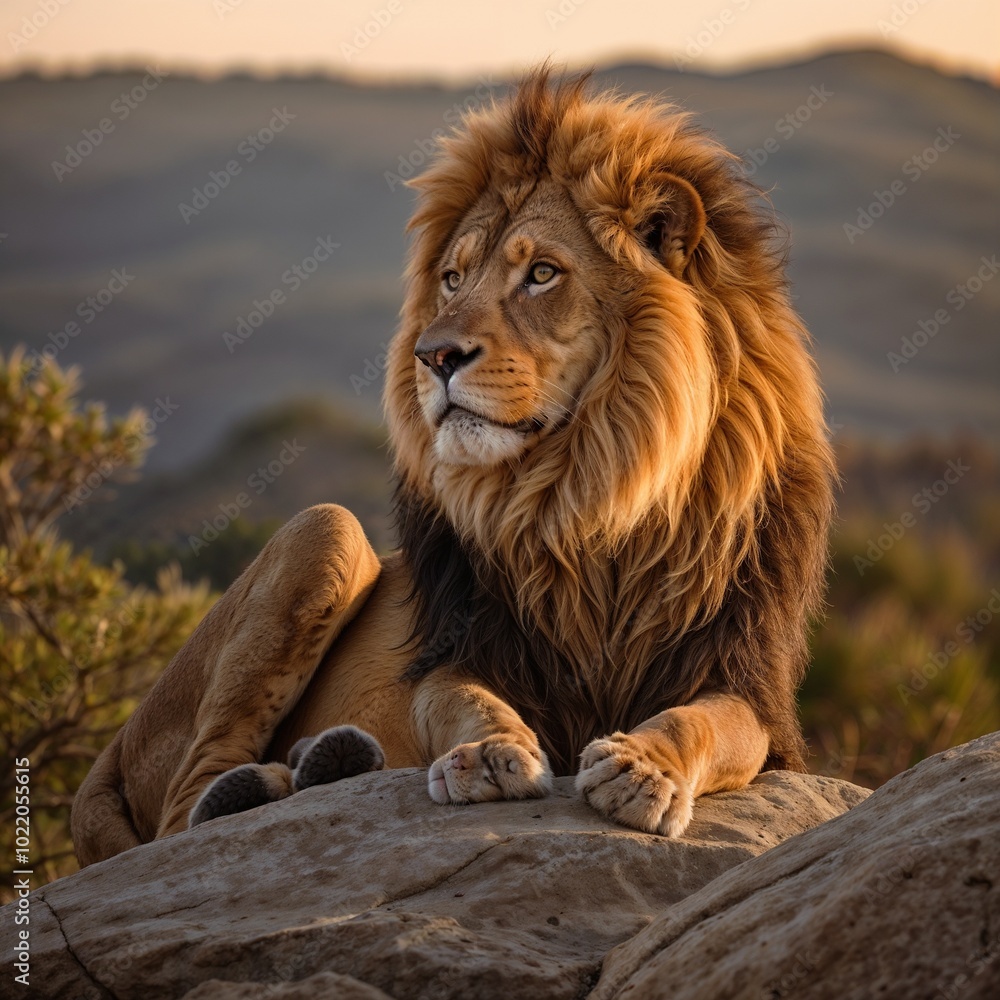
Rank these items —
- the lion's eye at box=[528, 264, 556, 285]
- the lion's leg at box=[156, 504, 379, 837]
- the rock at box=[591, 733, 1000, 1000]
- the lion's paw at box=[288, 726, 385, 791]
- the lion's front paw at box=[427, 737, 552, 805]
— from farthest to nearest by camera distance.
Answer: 1. the lion's leg at box=[156, 504, 379, 837]
2. the lion's eye at box=[528, 264, 556, 285]
3. the lion's paw at box=[288, 726, 385, 791]
4. the lion's front paw at box=[427, 737, 552, 805]
5. the rock at box=[591, 733, 1000, 1000]

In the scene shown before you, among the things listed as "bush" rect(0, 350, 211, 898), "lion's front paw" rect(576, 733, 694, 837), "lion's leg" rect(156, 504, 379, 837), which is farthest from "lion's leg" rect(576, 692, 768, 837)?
"bush" rect(0, 350, 211, 898)

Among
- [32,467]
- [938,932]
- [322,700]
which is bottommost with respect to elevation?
[32,467]

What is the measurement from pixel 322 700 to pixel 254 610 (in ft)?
1.23

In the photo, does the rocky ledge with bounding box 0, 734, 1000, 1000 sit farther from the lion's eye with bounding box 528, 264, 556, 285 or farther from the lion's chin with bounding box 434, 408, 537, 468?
the lion's eye with bounding box 528, 264, 556, 285

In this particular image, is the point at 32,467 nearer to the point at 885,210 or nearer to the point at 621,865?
the point at 621,865

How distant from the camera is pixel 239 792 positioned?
360 centimetres

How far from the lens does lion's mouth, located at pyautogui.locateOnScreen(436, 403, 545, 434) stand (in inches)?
147

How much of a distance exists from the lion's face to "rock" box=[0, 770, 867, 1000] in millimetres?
1034

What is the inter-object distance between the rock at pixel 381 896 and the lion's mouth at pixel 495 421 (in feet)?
3.38

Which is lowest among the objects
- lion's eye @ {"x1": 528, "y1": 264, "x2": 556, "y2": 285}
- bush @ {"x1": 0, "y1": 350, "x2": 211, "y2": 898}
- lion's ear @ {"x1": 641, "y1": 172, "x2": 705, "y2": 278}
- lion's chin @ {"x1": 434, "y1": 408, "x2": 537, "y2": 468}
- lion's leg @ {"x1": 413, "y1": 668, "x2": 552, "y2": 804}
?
bush @ {"x1": 0, "y1": 350, "x2": 211, "y2": 898}

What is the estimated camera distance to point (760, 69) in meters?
53.8

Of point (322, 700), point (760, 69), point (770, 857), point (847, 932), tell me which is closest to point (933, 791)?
point (770, 857)

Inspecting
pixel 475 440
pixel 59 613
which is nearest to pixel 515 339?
pixel 475 440

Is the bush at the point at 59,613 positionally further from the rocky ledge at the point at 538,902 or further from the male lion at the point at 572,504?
the rocky ledge at the point at 538,902
